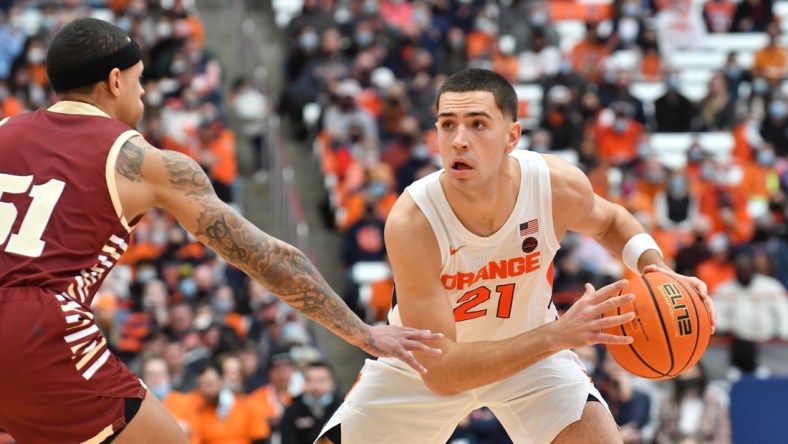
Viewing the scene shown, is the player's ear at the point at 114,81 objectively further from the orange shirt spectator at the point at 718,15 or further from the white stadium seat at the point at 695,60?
the orange shirt spectator at the point at 718,15

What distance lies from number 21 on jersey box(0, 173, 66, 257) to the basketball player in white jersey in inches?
73.8

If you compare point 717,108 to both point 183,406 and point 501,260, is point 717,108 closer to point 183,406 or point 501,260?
point 183,406

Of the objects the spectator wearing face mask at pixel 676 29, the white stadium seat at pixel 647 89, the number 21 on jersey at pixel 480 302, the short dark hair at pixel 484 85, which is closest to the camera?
the short dark hair at pixel 484 85

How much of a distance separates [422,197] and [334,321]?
1.11 m

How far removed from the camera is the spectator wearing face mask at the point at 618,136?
53.6 ft

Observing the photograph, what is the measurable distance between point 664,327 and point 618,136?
1116 cm

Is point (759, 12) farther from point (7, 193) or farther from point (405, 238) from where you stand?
point (7, 193)

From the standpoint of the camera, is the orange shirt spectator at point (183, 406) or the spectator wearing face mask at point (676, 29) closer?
the orange shirt spectator at point (183, 406)

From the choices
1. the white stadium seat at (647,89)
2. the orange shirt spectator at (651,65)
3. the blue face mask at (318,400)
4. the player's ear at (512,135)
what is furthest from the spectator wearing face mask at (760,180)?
the player's ear at (512,135)

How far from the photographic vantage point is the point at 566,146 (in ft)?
53.6

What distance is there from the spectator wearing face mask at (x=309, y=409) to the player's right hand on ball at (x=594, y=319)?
531 cm

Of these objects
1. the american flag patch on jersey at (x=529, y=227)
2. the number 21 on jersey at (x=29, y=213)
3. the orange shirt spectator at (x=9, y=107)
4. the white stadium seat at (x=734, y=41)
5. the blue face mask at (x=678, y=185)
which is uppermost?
the number 21 on jersey at (x=29, y=213)

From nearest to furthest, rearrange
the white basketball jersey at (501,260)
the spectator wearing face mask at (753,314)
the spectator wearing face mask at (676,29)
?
the white basketball jersey at (501,260) → the spectator wearing face mask at (753,314) → the spectator wearing face mask at (676,29)

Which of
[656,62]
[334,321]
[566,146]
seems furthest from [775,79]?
[334,321]
